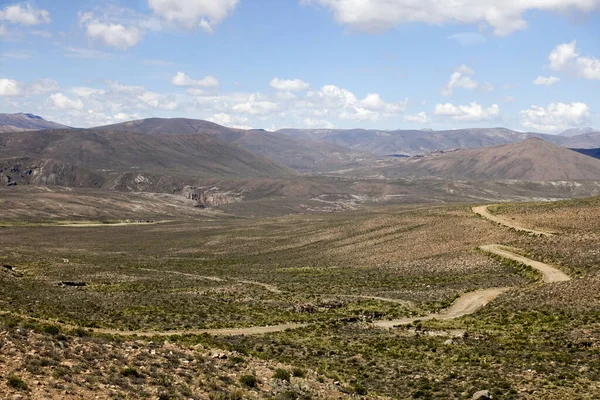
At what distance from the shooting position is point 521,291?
140 feet

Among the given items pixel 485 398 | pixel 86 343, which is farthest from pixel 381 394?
pixel 86 343

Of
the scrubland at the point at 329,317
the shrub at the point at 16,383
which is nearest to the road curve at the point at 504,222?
the scrubland at the point at 329,317

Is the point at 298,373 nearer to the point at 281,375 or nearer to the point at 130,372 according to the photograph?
the point at 281,375

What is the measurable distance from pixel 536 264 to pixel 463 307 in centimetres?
1649

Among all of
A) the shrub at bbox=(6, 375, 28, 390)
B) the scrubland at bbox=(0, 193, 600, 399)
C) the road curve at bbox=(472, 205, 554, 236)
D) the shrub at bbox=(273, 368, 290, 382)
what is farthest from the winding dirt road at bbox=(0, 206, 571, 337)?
the shrub at bbox=(6, 375, 28, 390)

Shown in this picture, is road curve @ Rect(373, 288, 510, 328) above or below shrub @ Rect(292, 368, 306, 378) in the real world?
below

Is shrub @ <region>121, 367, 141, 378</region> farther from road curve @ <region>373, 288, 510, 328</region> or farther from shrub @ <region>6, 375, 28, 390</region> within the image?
road curve @ <region>373, 288, 510, 328</region>

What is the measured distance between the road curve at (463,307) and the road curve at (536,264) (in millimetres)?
4522

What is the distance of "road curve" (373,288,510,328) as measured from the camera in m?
38.9

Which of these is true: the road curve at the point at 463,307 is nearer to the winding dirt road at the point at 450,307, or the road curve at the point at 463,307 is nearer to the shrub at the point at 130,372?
the winding dirt road at the point at 450,307

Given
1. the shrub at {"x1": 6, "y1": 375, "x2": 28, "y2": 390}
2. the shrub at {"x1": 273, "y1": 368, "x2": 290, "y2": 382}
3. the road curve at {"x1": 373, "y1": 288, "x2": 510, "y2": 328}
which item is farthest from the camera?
the road curve at {"x1": 373, "y1": 288, "x2": 510, "y2": 328}

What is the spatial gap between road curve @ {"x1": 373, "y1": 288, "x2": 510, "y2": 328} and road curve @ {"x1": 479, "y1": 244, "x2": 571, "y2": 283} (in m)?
4.52

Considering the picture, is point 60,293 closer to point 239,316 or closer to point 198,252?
point 239,316

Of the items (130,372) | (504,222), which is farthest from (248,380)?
(504,222)
